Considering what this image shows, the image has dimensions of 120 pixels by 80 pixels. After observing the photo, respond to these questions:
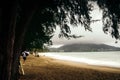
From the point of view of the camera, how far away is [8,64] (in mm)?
5855

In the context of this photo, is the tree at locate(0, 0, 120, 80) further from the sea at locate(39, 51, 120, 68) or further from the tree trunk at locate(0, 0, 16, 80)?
the sea at locate(39, 51, 120, 68)

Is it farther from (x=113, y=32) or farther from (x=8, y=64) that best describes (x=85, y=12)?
(x=8, y=64)

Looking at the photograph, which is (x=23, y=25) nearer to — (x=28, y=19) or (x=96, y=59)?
(x=28, y=19)

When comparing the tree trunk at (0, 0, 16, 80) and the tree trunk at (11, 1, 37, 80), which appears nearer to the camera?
the tree trunk at (0, 0, 16, 80)

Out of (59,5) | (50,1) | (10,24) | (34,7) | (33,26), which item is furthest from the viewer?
(33,26)

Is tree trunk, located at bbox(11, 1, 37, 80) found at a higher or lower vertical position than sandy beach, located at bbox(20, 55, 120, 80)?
higher

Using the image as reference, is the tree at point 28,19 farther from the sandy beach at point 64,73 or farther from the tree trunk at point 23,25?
the sandy beach at point 64,73

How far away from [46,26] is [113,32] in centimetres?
377

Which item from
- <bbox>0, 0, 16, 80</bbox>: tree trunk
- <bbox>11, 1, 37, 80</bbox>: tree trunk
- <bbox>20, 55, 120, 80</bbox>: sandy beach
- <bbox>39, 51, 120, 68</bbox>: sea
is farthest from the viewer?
<bbox>39, 51, 120, 68</bbox>: sea

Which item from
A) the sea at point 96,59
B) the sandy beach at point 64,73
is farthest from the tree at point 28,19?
the sea at point 96,59

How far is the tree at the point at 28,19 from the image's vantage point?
5.76 m

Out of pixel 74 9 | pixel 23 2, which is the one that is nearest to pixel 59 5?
pixel 74 9

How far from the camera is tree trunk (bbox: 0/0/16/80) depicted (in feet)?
18.7

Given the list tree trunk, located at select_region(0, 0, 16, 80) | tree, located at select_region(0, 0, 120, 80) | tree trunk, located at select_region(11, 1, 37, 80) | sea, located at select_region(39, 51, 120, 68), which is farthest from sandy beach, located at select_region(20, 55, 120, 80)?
sea, located at select_region(39, 51, 120, 68)
